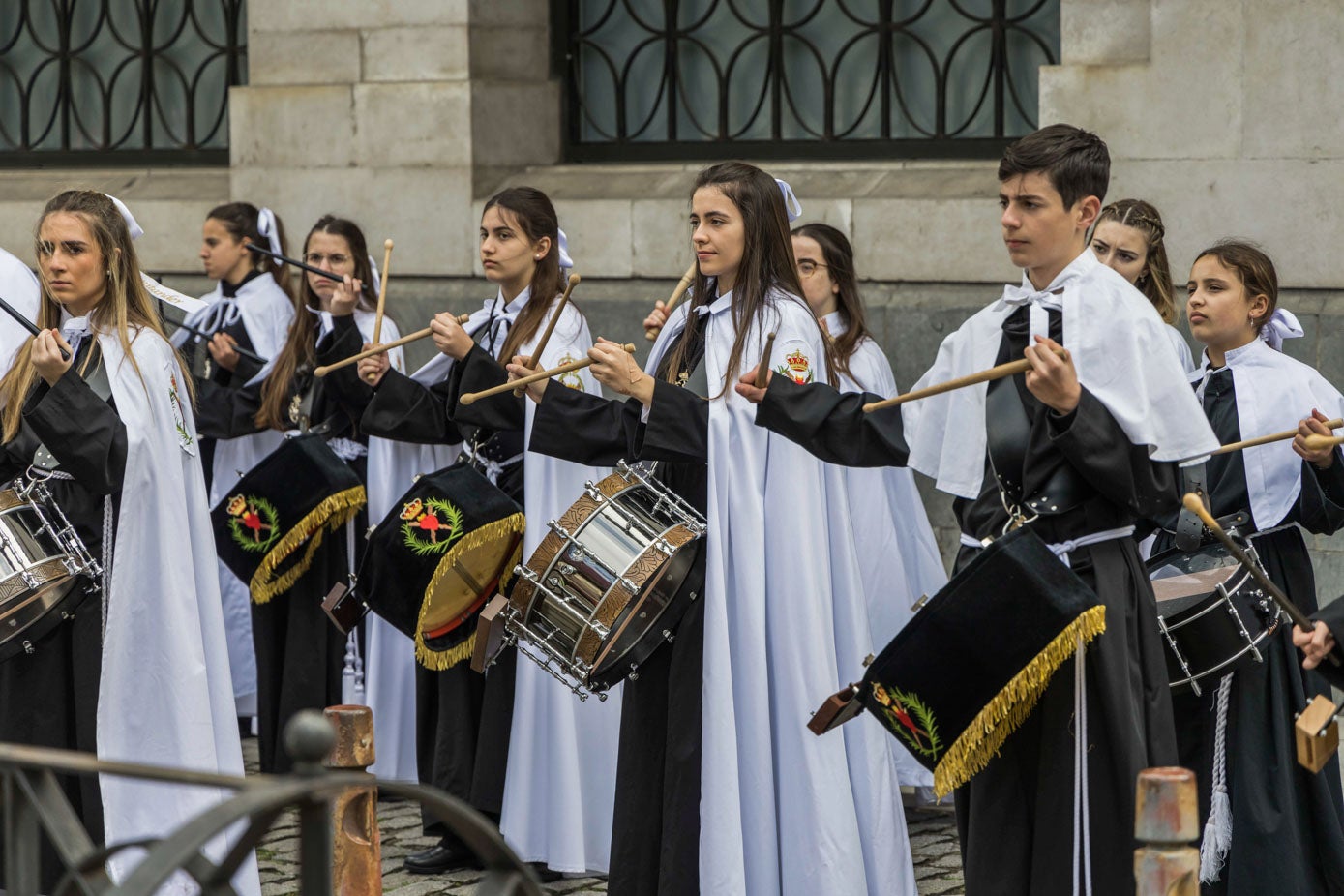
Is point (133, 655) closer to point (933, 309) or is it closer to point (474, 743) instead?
point (474, 743)

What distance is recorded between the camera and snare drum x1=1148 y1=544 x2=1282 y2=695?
4910mm

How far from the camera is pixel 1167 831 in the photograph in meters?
3.73

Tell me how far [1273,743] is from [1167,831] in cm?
159

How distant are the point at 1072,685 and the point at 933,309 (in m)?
4.37

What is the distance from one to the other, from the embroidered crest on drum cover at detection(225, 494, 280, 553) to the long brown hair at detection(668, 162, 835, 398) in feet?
6.30

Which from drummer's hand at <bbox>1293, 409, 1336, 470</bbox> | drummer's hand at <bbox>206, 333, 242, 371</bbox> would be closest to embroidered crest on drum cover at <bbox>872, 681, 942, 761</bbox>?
drummer's hand at <bbox>1293, 409, 1336, 470</bbox>

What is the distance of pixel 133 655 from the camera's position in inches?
206

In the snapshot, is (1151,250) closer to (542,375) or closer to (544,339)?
(544,339)

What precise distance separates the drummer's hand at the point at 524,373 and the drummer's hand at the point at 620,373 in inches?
22.8

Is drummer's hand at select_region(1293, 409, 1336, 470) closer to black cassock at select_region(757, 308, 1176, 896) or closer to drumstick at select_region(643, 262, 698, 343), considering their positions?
black cassock at select_region(757, 308, 1176, 896)

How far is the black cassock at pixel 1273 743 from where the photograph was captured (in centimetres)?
512

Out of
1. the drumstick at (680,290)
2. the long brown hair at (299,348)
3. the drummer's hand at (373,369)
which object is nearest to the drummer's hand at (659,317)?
the drumstick at (680,290)

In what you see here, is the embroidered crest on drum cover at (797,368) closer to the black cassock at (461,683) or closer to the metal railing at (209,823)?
the black cassock at (461,683)

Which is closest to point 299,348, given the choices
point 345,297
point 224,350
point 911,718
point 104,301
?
point 345,297
